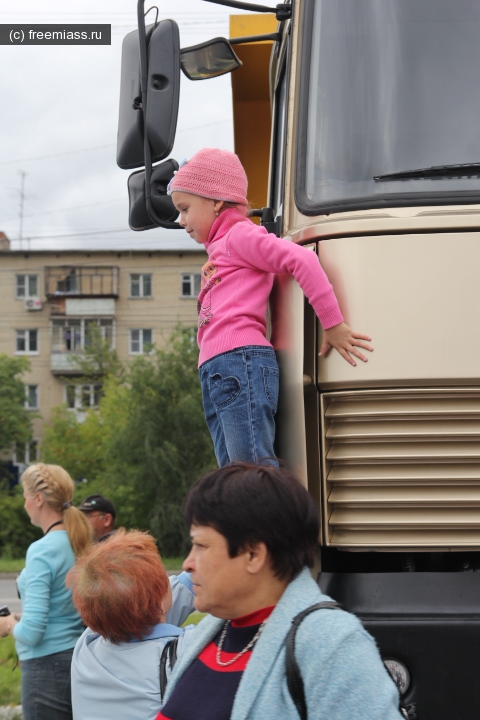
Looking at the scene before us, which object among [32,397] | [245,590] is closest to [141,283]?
[32,397]

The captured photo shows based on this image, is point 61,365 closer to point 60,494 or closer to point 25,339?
point 25,339

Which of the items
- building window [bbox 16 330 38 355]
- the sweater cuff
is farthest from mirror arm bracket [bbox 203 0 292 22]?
building window [bbox 16 330 38 355]

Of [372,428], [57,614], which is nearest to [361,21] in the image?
[372,428]

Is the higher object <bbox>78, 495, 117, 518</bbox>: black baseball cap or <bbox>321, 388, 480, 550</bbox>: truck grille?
<bbox>321, 388, 480, 550</bbox>: truck grille

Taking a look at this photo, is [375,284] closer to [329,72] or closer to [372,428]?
[372,428]

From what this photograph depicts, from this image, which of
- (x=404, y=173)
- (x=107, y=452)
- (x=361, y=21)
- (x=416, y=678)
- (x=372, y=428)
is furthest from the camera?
(x=107, y=452)

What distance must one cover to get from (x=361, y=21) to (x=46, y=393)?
2307 inches

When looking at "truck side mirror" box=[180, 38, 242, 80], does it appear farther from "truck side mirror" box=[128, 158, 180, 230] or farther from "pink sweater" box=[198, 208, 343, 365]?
"pink sweater" box=[198, 208, 343, 365]

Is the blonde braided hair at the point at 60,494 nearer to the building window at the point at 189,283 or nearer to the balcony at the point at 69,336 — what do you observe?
the building window at the point at 189,283

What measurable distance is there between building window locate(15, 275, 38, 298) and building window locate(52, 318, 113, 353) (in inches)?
92.7

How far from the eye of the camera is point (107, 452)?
42.9 metres

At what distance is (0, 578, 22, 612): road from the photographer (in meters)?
20.6

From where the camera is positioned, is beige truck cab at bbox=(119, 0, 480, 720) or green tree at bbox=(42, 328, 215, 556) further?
green tree at bbox=(42, 328, 215, 556)

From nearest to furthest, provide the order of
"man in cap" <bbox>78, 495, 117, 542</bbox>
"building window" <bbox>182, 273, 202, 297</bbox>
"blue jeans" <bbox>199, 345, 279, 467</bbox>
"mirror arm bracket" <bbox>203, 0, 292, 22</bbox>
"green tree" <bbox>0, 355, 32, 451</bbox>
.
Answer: "blue jeans" <bbox>199, 345, 279, 467</bbox>
"mirror arm bracket" <bbox>203, 0, 292, 22</bbox>
"man in cap" <bbox>78, 495, 117, 542</bbox>
"green tree" <bbox>0, 355, 32, 451</bbox>
"building window" <bbox>182, 273, 202, 297</bbox>
